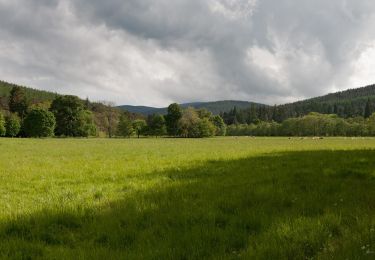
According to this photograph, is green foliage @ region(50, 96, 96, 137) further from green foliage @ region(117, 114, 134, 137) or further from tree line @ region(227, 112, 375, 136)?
tree line @ region(227, 112, 375, 136)

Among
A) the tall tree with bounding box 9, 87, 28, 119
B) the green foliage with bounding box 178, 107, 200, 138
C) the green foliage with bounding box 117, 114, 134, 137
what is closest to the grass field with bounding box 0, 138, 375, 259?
the green foliage with bounding box 178, 107, 200, 138

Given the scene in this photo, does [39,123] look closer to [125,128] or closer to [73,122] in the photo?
[73,122]

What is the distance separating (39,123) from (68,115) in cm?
1635

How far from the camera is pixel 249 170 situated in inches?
587

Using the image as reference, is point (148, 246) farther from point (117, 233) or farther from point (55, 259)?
point (55, 259)

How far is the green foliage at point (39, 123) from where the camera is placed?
92375 millimetres

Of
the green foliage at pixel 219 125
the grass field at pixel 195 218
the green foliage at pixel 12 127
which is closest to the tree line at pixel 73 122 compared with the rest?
the green foliage at pixel 12 127

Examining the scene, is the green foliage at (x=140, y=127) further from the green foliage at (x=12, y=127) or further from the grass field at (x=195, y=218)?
the grass field at (x=195, y=218)

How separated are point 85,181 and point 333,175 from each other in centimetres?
947

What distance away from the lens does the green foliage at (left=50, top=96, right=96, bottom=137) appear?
354ft

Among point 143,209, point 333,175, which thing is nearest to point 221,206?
point 143,209

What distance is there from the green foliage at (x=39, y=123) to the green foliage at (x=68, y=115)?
13215mm

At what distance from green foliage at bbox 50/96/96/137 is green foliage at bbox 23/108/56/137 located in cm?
1321

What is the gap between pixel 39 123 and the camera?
303ft
